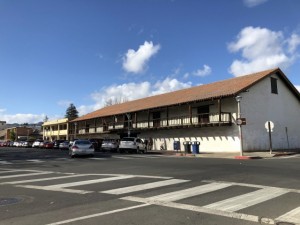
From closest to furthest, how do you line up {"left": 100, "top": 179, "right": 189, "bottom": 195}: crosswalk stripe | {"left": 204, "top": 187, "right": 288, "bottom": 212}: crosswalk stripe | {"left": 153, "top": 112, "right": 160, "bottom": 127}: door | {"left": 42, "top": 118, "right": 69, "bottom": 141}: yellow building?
{"left": 204, "top": 187, "right": 288, "bottom": 212}: crosswalk stripe → {"left": 100, "top": 179, "right": 189, "bottom": 195}: crosswalk stripe → {"left": 153, "top": 112, "right": 160, "bottom": 127}: door → {"left": 42, "top": 118, "right": 69, "bottom": 141}: yellow building

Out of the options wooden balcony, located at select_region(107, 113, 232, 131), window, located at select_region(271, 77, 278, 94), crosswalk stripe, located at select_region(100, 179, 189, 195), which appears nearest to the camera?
crosswalk stripe, located at select_region(100, 179, 189, 195)

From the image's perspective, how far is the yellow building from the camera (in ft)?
276

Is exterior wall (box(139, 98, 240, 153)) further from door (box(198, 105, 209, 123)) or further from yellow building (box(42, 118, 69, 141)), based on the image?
yellow building (box(42, 118, 69, 141))

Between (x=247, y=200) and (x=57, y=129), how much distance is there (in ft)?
276

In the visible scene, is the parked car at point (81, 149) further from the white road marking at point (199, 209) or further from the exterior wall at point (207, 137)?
the white road marking at point (199, 209)

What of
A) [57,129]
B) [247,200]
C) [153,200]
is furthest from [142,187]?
[57,129]

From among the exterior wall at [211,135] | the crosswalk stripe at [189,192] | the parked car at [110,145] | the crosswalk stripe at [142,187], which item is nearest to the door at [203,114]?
the exterior wall at [211,135]

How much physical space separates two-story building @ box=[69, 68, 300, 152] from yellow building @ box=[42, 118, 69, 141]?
3828 centimetres

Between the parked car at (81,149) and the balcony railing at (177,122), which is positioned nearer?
the parked car at (81,149)

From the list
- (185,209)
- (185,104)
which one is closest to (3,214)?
(185,209)

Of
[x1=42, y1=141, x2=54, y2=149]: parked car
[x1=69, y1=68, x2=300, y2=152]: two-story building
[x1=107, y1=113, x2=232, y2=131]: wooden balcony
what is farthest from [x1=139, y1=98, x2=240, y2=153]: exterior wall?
[x1=42, y1=141, x2=54, y2=149]: parked car

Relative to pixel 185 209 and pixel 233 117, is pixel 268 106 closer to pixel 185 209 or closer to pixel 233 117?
pixel 233 117

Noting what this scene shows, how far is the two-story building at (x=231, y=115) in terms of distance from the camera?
3662cm

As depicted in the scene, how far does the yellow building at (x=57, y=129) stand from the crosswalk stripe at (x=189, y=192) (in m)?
71.9
